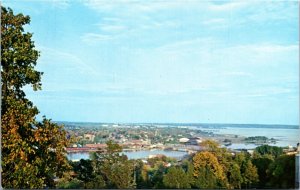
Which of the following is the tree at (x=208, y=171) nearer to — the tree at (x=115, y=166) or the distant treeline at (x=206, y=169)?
the distant treeline at (x=206, y=169)

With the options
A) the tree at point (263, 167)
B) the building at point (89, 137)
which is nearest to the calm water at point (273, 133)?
the tree at point (263, 167)

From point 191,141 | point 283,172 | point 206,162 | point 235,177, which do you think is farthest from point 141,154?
point 283,172

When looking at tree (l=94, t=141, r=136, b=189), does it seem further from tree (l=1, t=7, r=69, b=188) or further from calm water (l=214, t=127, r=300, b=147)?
calm water (l=214, t=127, r=300, b=147)

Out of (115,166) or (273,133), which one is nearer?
(273,133)

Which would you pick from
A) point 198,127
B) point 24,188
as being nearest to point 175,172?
point 198,127

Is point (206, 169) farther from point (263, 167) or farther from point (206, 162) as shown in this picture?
point (263, 167)

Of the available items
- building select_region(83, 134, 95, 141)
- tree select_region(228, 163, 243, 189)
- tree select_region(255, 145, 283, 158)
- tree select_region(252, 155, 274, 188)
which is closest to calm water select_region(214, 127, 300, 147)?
tree select_region(255, 145, 283, 158)
